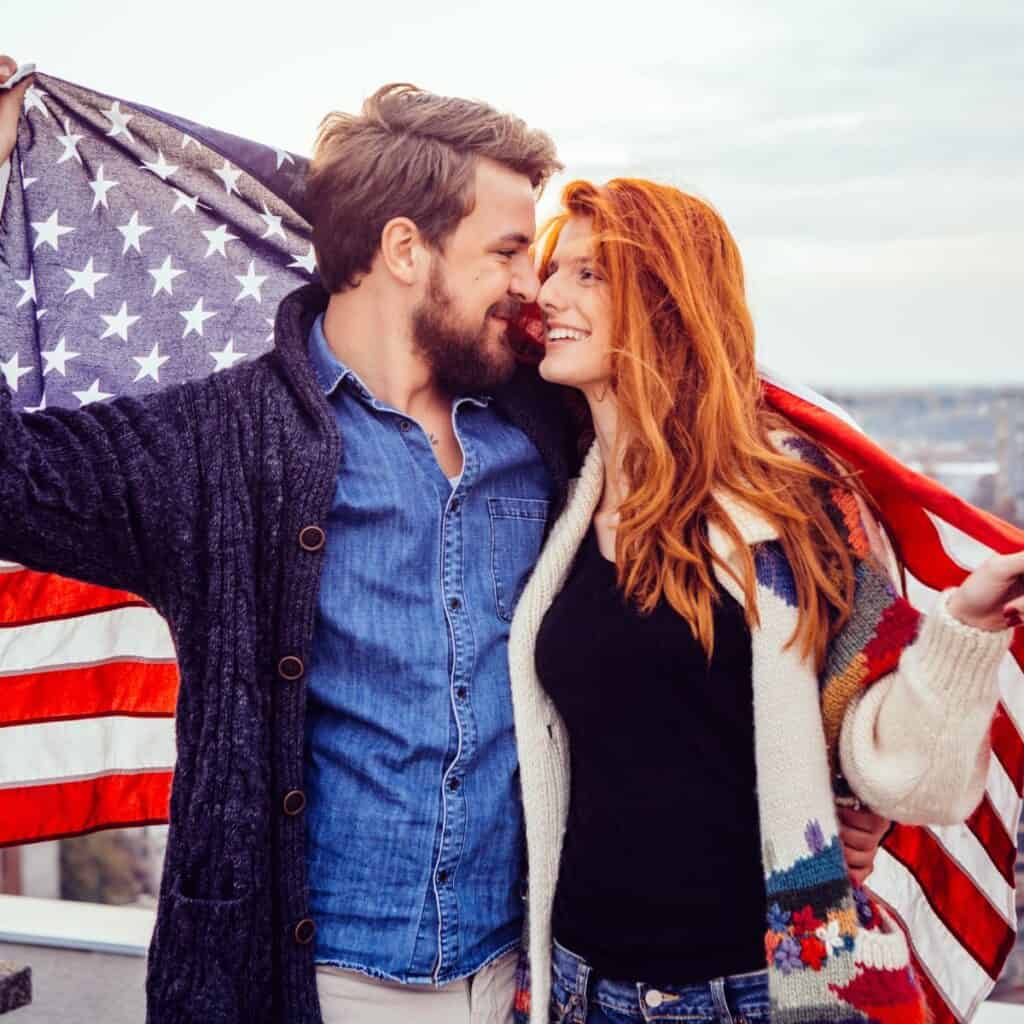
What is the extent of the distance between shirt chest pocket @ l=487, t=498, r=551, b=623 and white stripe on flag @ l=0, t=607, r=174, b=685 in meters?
0.89

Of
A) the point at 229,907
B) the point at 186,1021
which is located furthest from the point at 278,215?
the point at 186,1021

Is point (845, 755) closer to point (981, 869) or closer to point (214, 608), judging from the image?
point (981, 869)

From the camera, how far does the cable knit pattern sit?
6.95 feet

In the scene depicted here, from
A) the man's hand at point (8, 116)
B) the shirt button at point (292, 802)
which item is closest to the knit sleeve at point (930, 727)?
the shirt button at point (292, 802)

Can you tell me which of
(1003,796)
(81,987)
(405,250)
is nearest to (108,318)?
(405,250)

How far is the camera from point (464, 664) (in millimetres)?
2402

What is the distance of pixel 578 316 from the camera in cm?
254

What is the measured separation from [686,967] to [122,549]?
125cm

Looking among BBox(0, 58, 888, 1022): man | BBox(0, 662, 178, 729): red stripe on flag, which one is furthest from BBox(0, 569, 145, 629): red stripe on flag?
BBox(0, 58, 888, 1022): man

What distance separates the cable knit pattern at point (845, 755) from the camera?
2117mm

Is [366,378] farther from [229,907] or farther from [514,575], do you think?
[229,907]

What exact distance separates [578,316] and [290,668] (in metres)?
0.91

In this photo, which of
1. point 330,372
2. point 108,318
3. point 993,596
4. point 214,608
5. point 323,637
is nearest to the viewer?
point 993,596

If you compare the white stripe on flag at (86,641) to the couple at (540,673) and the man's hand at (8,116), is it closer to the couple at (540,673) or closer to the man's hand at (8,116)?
the couple at (540,673)
